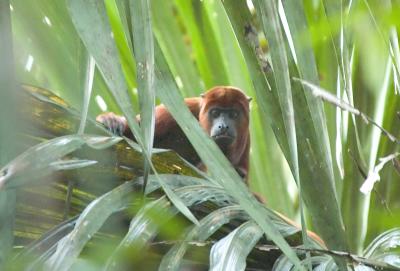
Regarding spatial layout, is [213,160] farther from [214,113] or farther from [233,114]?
[233,114]

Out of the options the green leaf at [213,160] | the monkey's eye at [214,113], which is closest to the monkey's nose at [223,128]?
the monkey's eye at [214,113]

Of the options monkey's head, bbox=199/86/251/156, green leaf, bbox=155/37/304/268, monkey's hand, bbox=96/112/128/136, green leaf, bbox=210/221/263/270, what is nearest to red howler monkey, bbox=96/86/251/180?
monkey's head, bbox=199/86/251/156

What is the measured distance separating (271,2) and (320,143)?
0.33 m

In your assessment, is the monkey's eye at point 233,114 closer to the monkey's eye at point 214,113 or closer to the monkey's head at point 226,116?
the monkey's head at point 226,116

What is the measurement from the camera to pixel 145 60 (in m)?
1.17

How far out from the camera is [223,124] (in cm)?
495

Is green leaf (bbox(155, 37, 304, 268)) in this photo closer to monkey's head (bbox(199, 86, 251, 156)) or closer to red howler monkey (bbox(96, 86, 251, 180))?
red howler monkey (bbox(96, 86, 251, 180))

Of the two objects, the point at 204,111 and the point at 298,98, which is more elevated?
the point at 204,111

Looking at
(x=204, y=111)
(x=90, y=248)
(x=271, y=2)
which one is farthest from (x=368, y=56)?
(x=204, y=111)

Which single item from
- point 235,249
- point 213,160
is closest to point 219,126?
point 235,249

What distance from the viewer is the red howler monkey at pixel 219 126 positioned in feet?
14.7

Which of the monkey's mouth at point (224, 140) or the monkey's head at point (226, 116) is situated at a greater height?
the monkey's head at point (226, 116)

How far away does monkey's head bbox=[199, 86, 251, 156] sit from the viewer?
15.8 feet

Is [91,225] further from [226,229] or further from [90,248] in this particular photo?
[226,229]
